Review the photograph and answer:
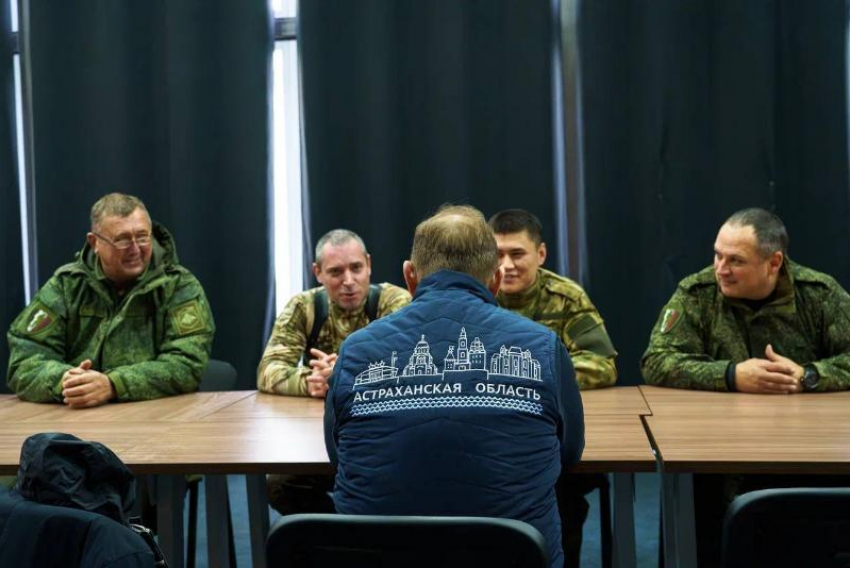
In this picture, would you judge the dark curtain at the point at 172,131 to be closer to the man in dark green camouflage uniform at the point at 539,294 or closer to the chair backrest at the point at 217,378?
the chair backrest at the point at 217,378

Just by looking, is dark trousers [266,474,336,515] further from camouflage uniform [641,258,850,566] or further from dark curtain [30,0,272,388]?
dark curtain [30,0,272,388]

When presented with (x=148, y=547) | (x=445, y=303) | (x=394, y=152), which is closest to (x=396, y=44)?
(x=394, y=152)

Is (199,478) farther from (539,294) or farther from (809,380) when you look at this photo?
(809,380)

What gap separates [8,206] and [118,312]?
1990mm

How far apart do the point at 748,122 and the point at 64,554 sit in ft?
13.2

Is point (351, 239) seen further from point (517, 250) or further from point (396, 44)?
point (396, 44)

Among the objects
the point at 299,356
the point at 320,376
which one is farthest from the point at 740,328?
the point at 299,356

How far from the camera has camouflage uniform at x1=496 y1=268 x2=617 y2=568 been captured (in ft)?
10.1

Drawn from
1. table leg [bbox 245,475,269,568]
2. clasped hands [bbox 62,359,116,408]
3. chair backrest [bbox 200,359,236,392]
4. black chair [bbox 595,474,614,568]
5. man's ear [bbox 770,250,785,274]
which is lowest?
black chair [bbox 595,474,614,568]

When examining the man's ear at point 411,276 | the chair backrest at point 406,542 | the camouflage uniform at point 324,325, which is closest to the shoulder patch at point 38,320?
the camouflage uniform at point 324,325

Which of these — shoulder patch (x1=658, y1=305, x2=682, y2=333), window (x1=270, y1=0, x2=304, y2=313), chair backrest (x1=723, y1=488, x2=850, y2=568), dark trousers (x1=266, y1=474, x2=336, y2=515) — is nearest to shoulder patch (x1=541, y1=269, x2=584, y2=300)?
shoulder patch (x1=658, y1=305, x2=682, y2=333)

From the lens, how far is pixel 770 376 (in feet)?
10.2

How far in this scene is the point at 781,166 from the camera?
4711 millimetres

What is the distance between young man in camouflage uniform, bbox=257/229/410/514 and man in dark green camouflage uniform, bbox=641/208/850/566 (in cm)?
101
